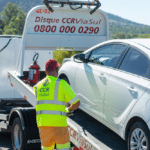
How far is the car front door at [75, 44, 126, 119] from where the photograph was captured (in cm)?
413

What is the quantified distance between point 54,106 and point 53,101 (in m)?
0.06

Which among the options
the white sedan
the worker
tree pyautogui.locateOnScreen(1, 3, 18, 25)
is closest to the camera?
the white sedan

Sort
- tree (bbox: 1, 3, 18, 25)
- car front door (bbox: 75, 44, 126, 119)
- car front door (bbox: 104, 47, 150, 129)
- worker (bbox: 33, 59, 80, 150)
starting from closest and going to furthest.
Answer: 1. car front door (bbox: 104, 47, 150, 129)
2. worker (bbox: 33, 59, 80, 150)
3. car front door (bbox: 75, 44, 126, 119)
4. tree (bbox: 1, 3, 18, 25)

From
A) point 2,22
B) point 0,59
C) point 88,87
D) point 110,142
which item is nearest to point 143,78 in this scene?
point 110,142

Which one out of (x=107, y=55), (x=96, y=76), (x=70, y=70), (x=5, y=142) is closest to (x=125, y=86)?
(x=96, y=76)

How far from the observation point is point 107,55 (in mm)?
4504

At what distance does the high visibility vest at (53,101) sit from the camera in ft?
11.8

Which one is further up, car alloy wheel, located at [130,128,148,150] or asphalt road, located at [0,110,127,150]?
car alloy wheel, located at [130,128,148,150]

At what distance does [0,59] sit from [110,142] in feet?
13.3

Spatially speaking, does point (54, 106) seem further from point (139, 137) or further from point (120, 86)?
point (139, 137)

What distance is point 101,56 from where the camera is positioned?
4676mm

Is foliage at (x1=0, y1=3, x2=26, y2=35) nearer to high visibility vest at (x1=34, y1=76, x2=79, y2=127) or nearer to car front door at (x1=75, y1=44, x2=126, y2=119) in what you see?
car front door at (x1=75, y1=44, x2=126, y2=119)

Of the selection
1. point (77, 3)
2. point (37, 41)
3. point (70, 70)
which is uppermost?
point (77, 3)

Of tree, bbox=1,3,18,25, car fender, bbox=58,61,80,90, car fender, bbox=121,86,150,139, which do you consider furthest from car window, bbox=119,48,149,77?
tree, bbox=1,3,18,25
